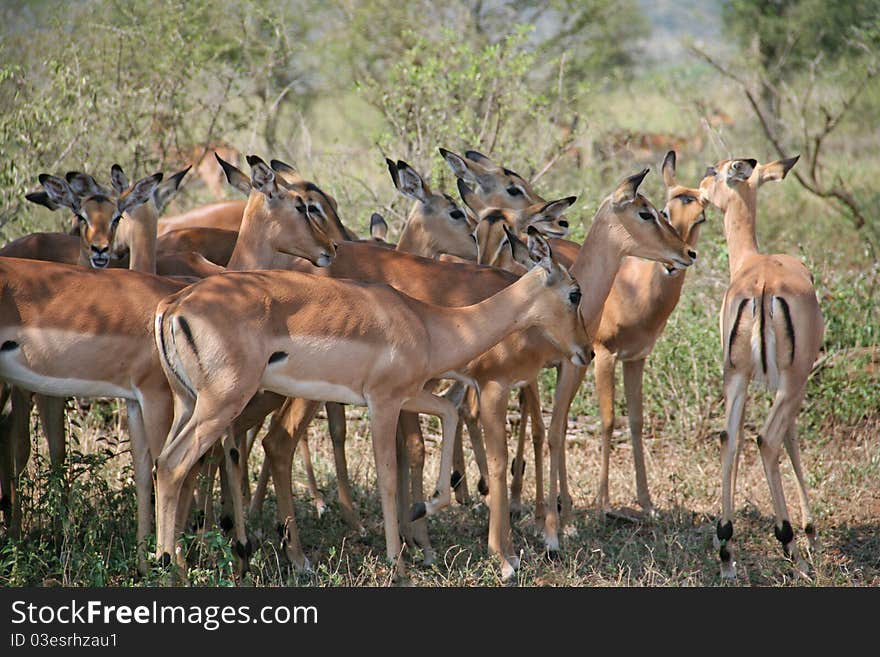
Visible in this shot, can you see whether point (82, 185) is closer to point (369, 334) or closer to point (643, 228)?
point (369, 334)

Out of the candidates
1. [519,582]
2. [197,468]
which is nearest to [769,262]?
[519,582]

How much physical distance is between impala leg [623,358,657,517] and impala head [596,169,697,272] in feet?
3.87

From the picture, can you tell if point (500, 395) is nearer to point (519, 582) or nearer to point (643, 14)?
point (519, 582)

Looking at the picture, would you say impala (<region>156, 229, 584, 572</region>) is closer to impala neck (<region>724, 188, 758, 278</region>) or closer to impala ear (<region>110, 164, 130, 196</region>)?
impala neck (<region>724, 188, 758, 278</region>)

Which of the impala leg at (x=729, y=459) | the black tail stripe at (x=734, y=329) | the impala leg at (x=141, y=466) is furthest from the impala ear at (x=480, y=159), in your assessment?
the impala leg at (x=141, y=466)

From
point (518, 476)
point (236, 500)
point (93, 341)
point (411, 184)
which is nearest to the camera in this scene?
point (93, 341)

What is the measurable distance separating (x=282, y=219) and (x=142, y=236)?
2.39ft

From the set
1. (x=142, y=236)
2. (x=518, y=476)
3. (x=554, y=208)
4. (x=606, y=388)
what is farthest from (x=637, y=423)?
(x=142, y=236)

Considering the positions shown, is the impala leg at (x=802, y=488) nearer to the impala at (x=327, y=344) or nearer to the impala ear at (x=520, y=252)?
the impala at (x=327, y=344)

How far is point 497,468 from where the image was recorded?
559 cm

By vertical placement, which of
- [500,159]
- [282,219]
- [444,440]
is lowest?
[444,440]

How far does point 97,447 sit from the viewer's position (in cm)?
705

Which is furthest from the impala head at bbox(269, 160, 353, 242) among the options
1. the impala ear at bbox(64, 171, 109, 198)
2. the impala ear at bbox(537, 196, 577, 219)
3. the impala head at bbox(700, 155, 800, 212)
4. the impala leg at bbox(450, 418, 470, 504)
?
the impala head at bbox(700, 155, 800, 212)

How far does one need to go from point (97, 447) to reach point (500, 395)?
258 cm
